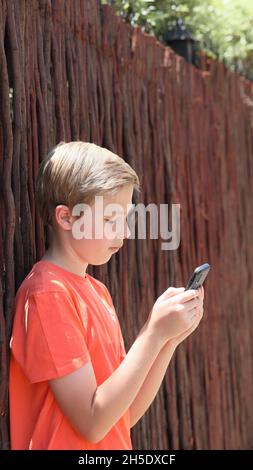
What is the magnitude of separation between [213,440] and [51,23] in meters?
2.37

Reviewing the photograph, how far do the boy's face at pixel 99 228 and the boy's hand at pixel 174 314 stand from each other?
0.64 feet

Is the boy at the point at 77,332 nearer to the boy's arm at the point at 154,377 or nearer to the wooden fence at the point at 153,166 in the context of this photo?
the boy's arm at the point at 154,377

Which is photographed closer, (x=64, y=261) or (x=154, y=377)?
(x=64, y=261)

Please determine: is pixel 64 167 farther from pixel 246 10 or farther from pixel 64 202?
pixel 246 10

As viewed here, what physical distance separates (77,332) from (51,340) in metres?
0.07

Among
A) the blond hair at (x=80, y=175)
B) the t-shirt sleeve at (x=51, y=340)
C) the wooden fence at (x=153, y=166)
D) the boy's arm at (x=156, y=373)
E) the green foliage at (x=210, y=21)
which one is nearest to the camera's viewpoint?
the t-shirt sleeve at (x=51, y=340)

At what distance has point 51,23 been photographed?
2.69m

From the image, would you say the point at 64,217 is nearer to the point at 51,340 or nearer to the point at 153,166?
the point at 51,340

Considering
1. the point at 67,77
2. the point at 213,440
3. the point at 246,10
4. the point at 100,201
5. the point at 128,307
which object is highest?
the point at 246,10

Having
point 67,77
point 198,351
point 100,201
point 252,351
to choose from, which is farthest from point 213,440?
point 100,201

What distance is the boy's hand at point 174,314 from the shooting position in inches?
79.2

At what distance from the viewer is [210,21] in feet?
17.6

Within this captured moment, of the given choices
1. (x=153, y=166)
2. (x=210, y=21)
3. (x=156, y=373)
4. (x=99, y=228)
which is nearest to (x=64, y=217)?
(x=99, y=228)

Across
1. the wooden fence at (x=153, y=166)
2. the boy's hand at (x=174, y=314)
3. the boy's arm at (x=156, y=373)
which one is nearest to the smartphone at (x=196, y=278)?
the boy's hand at (x=174, y=314)
